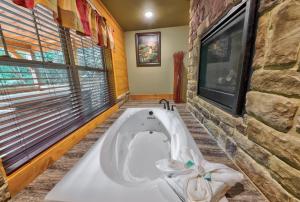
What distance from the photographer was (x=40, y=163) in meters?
0.89

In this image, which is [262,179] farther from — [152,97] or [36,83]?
[152,97]

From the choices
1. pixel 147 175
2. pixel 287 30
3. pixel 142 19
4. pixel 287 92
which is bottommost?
pixel 147 175

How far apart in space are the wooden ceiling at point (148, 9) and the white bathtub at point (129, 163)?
6.15 feet

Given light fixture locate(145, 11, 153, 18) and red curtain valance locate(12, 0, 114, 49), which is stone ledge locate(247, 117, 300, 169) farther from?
light fixture locate(145, 11, 153, 18)

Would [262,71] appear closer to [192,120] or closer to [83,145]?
[192,120]

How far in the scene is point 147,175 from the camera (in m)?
1.16

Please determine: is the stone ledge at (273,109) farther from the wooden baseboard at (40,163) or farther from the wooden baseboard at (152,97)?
the wooden baseboard at (152,97)

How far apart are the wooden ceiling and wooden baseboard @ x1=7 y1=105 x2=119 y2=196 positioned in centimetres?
216

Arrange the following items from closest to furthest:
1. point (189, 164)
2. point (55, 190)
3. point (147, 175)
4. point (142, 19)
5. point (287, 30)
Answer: point (287, 30) < point (55, 190) < point (189, 164) < point (147, 175) < point (142, 19)

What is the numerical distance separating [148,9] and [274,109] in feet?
8.43

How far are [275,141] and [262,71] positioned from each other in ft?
1.17

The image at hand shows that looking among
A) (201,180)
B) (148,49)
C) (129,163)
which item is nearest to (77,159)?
(129,163)

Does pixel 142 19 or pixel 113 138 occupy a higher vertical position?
pixel 142 19

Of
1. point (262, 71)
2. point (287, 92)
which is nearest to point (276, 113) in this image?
point (287, 92)
